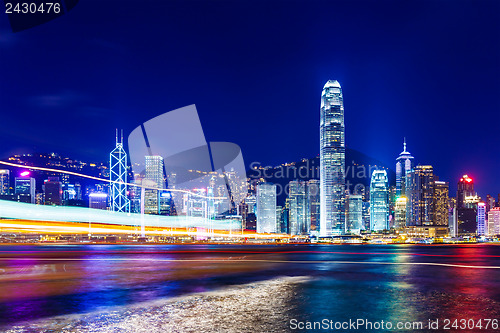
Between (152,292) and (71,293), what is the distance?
2.62 metres

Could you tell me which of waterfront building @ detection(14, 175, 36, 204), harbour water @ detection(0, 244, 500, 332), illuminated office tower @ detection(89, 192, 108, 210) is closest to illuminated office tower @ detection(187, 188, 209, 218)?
illuminated office tower @ detection(89, 192, 108, 210)

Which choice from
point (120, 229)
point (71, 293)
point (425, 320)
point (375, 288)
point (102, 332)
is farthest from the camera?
point (120, 229)

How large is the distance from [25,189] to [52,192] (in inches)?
666

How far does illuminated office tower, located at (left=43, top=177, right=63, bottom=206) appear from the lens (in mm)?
86400

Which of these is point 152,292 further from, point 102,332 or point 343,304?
point 343,304

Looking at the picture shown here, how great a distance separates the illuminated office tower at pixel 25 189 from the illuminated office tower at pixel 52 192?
33.0ft

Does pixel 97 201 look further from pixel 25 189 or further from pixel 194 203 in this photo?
pixel 194 203

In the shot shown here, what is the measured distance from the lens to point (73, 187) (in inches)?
4405

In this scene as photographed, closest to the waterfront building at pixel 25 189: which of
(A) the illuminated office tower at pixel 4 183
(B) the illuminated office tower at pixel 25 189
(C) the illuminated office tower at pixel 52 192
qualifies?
(B) the illuminated office tower at pixel 25 189

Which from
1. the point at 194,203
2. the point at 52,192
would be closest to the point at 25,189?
the point at 52,192

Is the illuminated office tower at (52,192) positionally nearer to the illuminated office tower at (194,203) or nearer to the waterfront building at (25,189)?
the waterfront building at (25,189)

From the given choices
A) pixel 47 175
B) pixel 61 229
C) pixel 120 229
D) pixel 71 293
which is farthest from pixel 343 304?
pixel 47 175

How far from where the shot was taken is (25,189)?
2859 inches

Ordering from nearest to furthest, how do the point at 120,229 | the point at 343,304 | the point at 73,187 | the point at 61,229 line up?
the point at 343,304 → the point at 61,229 → the point at 120,229 → the point at 73,187
